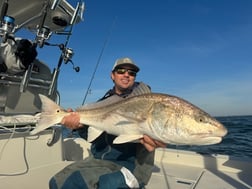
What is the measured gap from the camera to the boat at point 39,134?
393 cm

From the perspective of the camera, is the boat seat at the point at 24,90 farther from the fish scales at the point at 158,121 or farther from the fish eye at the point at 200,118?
the fish eye at the point at 200,118

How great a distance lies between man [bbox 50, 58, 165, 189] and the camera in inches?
127

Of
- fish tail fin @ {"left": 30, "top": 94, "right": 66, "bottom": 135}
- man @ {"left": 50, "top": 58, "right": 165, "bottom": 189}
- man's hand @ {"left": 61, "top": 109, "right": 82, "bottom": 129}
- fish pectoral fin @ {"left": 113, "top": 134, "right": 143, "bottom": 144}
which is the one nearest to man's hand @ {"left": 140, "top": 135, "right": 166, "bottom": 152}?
fish pectoral fin @ {"left": 113, "top": 134, "right": 143, "bottom": 144}

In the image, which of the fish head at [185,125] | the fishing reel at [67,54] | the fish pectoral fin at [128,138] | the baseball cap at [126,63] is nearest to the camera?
the fish head at [185,125]

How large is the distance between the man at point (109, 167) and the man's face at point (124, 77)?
6 centimetres

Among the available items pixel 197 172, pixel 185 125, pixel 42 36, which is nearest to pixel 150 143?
pixel 185 125

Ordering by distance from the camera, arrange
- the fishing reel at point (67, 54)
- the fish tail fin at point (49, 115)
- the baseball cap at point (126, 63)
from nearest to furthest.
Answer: the fish tail fin at point (49, 115)
the baseball cap at point (126, 63)
the fishing reel at point (67, 54)

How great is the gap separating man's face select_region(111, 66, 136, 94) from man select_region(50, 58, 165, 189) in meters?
0.06

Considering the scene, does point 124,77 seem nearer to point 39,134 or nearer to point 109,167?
point 109,167

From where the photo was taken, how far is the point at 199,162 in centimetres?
580

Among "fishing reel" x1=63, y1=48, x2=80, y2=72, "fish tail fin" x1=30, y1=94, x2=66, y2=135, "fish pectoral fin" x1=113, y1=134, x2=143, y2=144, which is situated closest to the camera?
"fish pectoral fin" x1=113, y1=134, x2=143, y2=144

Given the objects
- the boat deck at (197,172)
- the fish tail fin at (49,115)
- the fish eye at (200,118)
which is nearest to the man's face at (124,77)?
the fish tail fin at (49,115)

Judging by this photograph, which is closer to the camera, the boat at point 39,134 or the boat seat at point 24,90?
the boat at point 39,134

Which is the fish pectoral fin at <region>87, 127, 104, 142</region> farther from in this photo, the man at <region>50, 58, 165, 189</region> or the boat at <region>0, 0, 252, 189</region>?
the boat at <region>0, 0, 252, 189</region>
